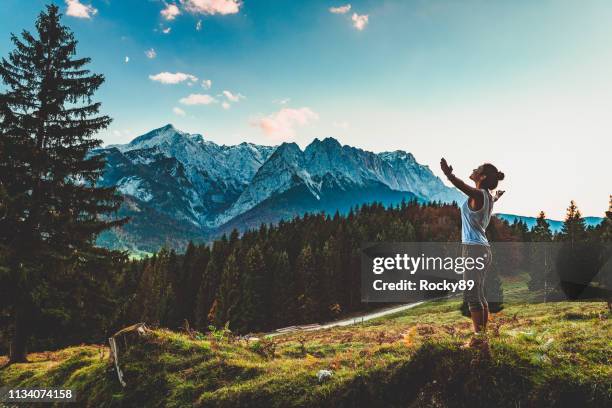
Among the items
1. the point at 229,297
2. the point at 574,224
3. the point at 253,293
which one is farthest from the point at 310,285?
the point at 574,224

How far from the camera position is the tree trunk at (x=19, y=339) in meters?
17.2

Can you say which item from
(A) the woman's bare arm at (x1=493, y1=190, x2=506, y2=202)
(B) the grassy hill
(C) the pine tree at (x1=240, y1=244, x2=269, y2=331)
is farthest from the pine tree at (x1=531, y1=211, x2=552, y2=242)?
(A) the woman's bare arm at (x1=493, y1=190, x2=506, y2=202)

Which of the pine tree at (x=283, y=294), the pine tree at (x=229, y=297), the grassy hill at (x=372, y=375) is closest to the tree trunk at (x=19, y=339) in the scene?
the grassy hill at (x=372, y=375)

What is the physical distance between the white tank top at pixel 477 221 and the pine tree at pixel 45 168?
17343 millimetres

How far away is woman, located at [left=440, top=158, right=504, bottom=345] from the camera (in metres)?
6.22

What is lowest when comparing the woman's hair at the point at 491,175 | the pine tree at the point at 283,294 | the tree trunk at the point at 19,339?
the pine tree at the point at 283,294

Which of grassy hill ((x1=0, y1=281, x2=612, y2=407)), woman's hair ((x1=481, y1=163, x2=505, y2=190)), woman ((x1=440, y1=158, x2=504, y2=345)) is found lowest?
grassy hill ((x1=0, y1=281, x2=612, y2=407))

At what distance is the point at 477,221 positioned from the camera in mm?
6469

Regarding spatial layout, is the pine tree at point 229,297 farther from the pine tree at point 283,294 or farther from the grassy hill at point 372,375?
the grassy hill at point 372,375

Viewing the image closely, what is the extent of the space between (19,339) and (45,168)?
7.87m

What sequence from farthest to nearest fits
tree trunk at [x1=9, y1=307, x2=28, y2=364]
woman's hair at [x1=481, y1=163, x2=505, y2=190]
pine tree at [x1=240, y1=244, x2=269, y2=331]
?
pine tree at [x1=240, y1=244, x2=269, y2=331]
tree trunk at [x1=9, y1=307, x2=28, y2=364]
woman's hair at [x1=481, y1=163, x2=505, y2=190]

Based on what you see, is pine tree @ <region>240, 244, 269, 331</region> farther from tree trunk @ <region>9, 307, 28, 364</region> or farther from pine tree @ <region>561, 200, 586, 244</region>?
pine tree @ <region>561, 200, 586, 244</region>

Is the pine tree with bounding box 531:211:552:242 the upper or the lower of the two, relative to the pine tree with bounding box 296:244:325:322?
upper

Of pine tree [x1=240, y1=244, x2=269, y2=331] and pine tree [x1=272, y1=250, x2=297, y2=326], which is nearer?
pine tree [x1=240, y1=244, x2=269, y2=331]
